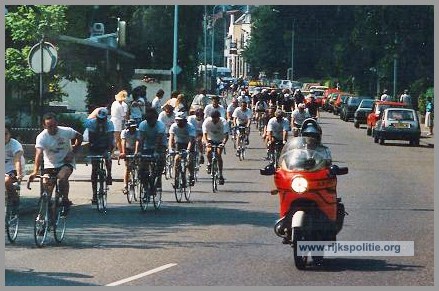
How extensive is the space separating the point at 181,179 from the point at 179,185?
0.43ft

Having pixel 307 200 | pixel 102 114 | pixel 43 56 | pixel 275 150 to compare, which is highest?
pixel 43 56

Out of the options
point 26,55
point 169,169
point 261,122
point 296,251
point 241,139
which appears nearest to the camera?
point 296,251

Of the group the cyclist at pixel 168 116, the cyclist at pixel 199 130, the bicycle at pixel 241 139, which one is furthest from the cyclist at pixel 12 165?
the bicycle at pixel 241 139

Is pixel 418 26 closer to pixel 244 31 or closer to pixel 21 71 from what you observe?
pixel 21 71

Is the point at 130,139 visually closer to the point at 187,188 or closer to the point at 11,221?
the point at 187,188

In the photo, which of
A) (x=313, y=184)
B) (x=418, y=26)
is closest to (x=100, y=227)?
(x=313, y=184)

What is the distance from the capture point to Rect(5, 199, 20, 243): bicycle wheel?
53.4 feet

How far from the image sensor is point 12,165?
1667cm

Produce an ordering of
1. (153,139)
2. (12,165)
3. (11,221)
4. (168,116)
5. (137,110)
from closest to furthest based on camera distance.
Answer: (11,221), (12,165), (153,139), (168,116), (137,110)

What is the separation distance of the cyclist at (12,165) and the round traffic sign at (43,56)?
677 centimetres

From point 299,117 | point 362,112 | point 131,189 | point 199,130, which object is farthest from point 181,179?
point 362,112

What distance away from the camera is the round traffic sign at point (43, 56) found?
76.9ft

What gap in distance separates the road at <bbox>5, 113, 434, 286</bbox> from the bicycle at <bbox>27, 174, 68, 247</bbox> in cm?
16

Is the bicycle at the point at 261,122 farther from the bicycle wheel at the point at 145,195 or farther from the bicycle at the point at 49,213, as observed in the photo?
the bicycle at the point at 49,213
